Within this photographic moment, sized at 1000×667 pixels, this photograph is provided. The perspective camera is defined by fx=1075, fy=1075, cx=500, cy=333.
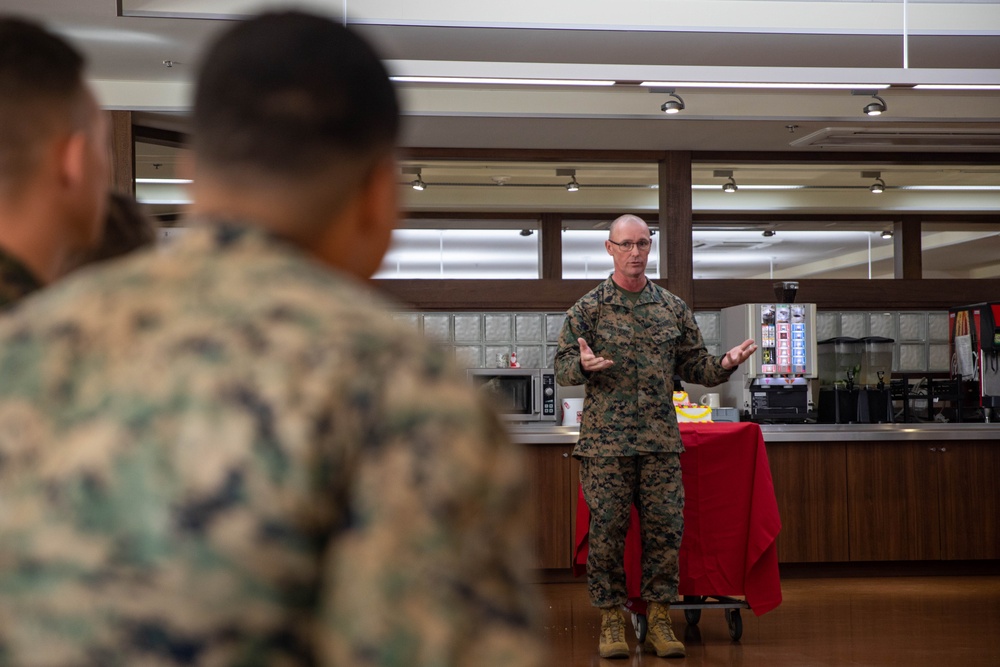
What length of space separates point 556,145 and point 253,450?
7.33 metres

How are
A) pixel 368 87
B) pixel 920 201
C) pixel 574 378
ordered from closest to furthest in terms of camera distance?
1. pixel 368 87
2. pixel 574 378
3. pixel 920 201

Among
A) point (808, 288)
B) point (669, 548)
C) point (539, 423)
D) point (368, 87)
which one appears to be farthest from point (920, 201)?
point (368, 87)

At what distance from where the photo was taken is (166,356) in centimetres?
62

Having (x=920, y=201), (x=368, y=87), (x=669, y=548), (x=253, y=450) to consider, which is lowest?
(x=669, y=548)

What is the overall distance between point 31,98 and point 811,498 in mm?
6288

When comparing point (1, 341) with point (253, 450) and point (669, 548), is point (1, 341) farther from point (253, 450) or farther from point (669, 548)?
point (669, 548)

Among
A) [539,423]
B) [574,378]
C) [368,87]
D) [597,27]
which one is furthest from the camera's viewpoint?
[539,423]

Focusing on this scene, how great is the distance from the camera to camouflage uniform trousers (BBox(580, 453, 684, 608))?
14.8 feet

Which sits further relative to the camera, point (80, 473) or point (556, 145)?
point (556, 145)

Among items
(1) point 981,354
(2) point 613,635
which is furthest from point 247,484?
(1) point 981,354

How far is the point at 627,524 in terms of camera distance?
456 cm

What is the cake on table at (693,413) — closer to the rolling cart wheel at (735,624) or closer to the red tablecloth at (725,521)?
the red tablecloth at (725,521)

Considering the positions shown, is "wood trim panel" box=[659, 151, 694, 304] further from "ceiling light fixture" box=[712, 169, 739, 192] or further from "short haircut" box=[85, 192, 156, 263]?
"short haircut" box=[85, 192, 156, 263]

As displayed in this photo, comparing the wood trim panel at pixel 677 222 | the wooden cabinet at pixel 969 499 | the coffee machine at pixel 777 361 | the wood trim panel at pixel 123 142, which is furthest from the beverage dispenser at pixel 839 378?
the wood trim panel at pixel 123 142
